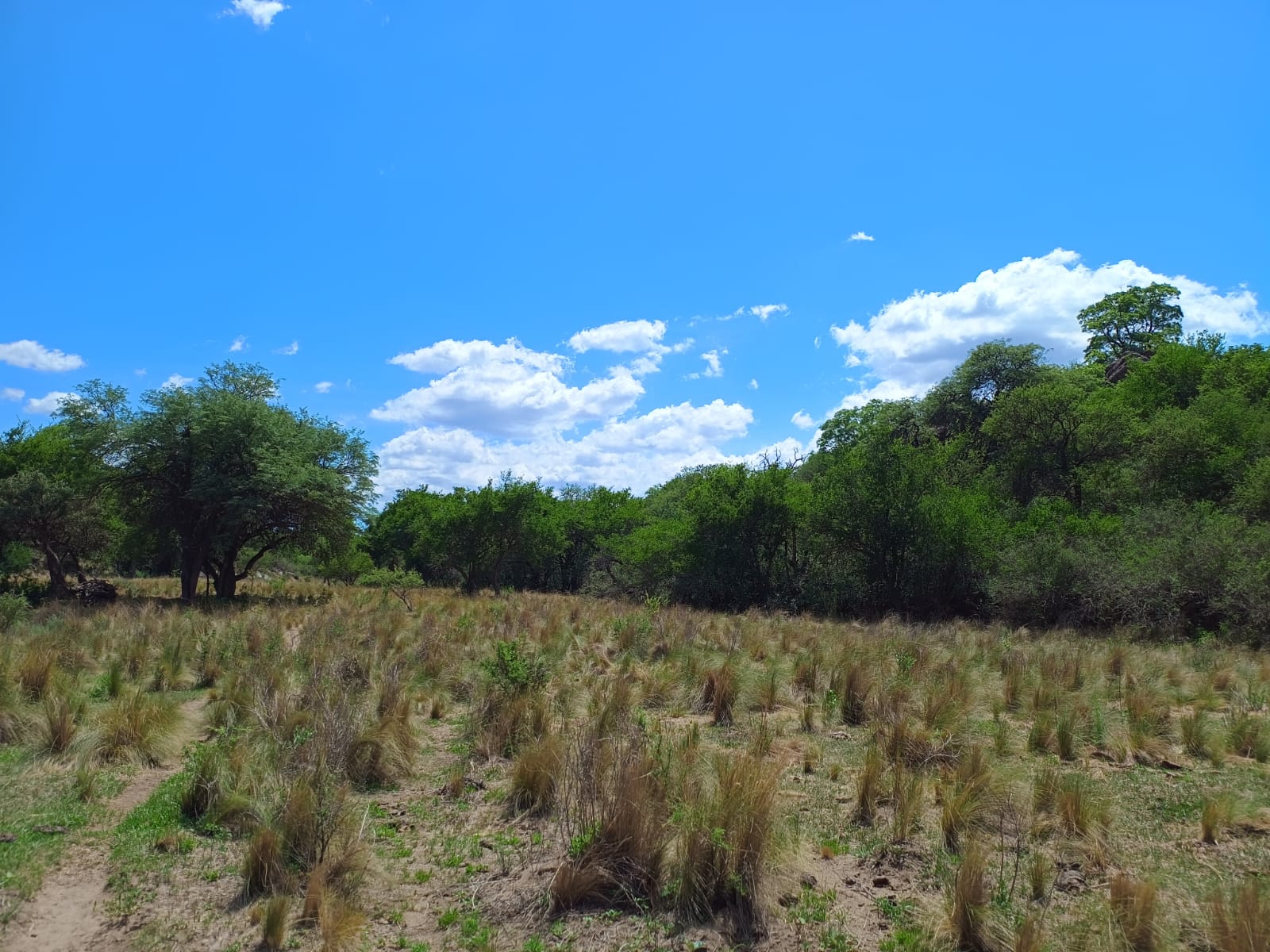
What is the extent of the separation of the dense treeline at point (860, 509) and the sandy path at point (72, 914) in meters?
17.6

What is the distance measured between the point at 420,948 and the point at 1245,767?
7412mm

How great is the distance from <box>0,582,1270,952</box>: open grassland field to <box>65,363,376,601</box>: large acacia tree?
12583mm

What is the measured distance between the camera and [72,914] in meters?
4.08

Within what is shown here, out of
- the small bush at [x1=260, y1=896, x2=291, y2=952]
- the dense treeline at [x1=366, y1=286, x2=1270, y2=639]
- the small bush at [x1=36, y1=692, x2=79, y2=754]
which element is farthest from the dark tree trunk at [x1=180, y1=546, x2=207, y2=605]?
the small bush at [x1=260, y1=896, x2=291, y2=952]

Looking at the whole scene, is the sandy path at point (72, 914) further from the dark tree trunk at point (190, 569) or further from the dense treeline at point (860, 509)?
the dark tree trunk at point (190, 569)

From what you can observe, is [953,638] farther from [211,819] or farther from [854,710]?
[211,819]

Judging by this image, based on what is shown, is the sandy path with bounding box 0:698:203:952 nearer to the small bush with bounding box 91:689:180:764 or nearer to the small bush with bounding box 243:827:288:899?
the small bush with bounding box 243:827:288:899

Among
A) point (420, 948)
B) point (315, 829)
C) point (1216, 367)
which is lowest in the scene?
point (420, 948)

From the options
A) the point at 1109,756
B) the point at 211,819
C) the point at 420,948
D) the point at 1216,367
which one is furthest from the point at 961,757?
the point at 1216,367

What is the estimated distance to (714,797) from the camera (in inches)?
185

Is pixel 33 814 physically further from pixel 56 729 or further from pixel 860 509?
pixel 860 509

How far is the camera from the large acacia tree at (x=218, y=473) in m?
20.8

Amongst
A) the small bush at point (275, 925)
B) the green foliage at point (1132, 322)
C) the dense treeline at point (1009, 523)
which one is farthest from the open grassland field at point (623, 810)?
the green foliage at point (1132, 322)

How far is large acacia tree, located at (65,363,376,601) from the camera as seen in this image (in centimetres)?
2083
